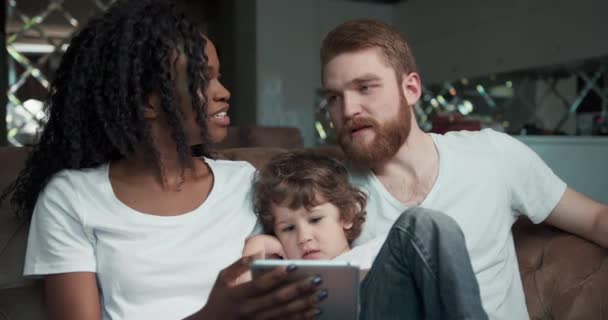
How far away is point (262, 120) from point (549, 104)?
2.27m

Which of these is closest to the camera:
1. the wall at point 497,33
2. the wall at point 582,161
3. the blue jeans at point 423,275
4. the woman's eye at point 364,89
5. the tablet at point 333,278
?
the tablet at point 333,278

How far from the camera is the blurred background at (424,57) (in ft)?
12.5

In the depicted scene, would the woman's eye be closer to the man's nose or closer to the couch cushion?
the man's nose

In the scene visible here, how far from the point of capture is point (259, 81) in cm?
479

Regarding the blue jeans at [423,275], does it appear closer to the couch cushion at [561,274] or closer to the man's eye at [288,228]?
the man's eye at [288,228]

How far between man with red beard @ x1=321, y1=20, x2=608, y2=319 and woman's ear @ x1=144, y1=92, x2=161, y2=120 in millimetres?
404

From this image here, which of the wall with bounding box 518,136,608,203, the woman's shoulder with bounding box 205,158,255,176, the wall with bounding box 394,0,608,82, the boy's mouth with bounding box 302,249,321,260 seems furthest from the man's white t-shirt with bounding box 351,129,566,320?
the wall with bounding box 394,0,608,82

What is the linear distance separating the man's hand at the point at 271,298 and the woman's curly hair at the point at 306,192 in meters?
0.37

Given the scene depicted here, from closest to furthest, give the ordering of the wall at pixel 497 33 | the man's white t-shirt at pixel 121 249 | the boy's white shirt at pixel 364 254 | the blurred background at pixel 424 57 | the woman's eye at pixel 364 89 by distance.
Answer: the man's white t-shirt at pixel 121 249 < the boy's white shirt at pixel 364 254 < the woman's eye at pixel 364 89 < the wall at pixel 497 33 < the blurred background at pixel 424 57

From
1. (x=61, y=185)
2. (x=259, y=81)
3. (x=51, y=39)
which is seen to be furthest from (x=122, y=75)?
(x=51, y=39)

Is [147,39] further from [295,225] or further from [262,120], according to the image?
[262,120]

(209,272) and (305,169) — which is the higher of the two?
(305,169)

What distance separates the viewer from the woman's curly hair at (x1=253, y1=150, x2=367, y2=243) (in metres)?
1.23

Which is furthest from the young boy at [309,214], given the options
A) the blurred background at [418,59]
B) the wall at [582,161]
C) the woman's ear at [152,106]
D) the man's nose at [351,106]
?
the blurred background at [418,59]
